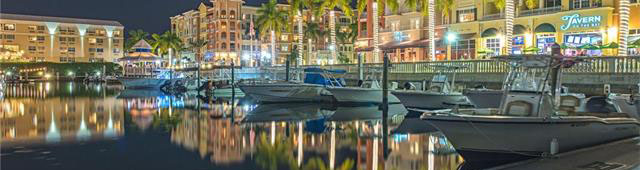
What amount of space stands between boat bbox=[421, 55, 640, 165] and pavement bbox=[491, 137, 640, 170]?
24cm

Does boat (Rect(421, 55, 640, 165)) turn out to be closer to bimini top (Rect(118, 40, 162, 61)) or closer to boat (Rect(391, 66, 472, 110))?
boat (Rect(391, 66, 472, 110))

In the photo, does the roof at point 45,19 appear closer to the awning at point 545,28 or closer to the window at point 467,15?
the window at point 467,15

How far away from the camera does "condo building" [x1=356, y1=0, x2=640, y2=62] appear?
43.2 m

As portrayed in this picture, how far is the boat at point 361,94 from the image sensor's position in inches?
1444

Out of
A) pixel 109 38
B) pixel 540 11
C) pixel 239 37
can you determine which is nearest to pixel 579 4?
pixel 540 11

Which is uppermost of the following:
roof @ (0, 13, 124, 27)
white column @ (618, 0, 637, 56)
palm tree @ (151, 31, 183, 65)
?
roof @ (0, 13, 124, 27)

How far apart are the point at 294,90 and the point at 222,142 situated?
63.2ft

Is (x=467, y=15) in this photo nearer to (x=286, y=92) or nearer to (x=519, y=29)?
(x=519, y=29)

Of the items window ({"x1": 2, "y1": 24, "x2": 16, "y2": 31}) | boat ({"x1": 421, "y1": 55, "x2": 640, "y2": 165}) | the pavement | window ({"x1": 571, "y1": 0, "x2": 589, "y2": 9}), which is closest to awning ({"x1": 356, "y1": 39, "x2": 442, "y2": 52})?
window ({"x1": 571, "y1": 0, "x2": 589, "y2": 9})

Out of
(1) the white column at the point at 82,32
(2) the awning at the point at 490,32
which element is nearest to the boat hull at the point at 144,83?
(2) the awning at the point at 490,32

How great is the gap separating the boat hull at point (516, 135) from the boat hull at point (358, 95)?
66.9ft

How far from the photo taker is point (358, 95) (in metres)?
37.0

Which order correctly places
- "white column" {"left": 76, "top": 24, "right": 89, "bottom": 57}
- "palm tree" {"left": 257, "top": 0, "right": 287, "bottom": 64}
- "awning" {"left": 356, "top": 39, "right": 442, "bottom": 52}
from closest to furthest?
"awning" {"left": 356, "top": 39, "right": 442, "bottom": 52}
"palm tree" {"left": 257, "top": 0, "right": 287, "bottom": 64}
"white column" {"left": 76, "top": 24, "right": 89, "bottom": 57}

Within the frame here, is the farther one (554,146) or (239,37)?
(239,37)
